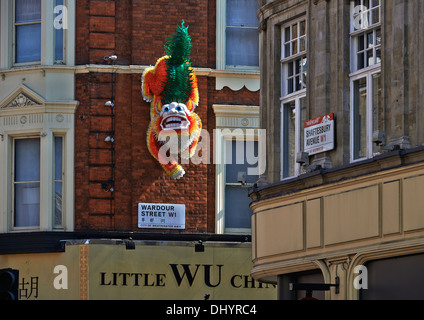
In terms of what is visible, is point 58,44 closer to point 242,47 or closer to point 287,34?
point 242,47

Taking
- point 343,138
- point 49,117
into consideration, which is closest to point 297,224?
point 343,138

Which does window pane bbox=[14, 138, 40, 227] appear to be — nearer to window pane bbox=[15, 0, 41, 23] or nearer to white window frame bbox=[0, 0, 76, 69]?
white window frame bbox=[0, 0, 76, 69]

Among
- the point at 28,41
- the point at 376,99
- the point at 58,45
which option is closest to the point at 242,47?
the point at 58,45

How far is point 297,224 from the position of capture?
79.9 feet

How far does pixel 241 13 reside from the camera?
33875 mm

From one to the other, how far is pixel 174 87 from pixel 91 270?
4868 millimetres

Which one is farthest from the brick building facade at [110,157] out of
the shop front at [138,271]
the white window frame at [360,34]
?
the white window frame at [360,34]

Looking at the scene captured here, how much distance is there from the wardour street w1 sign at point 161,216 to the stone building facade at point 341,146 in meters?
6.40

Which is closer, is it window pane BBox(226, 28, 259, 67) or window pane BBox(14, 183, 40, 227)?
window pane BBox(14, 183, 40, 227)

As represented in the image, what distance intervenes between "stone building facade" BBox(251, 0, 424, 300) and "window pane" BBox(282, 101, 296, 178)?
0.02 meters

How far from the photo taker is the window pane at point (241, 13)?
111ft

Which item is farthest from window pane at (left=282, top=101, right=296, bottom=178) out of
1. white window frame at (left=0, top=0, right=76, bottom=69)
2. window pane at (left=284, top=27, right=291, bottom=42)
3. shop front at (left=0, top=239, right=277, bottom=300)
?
white window frame at (left=0, top=0, right=76, bottom=69)

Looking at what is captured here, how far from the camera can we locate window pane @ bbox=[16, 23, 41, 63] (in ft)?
109
